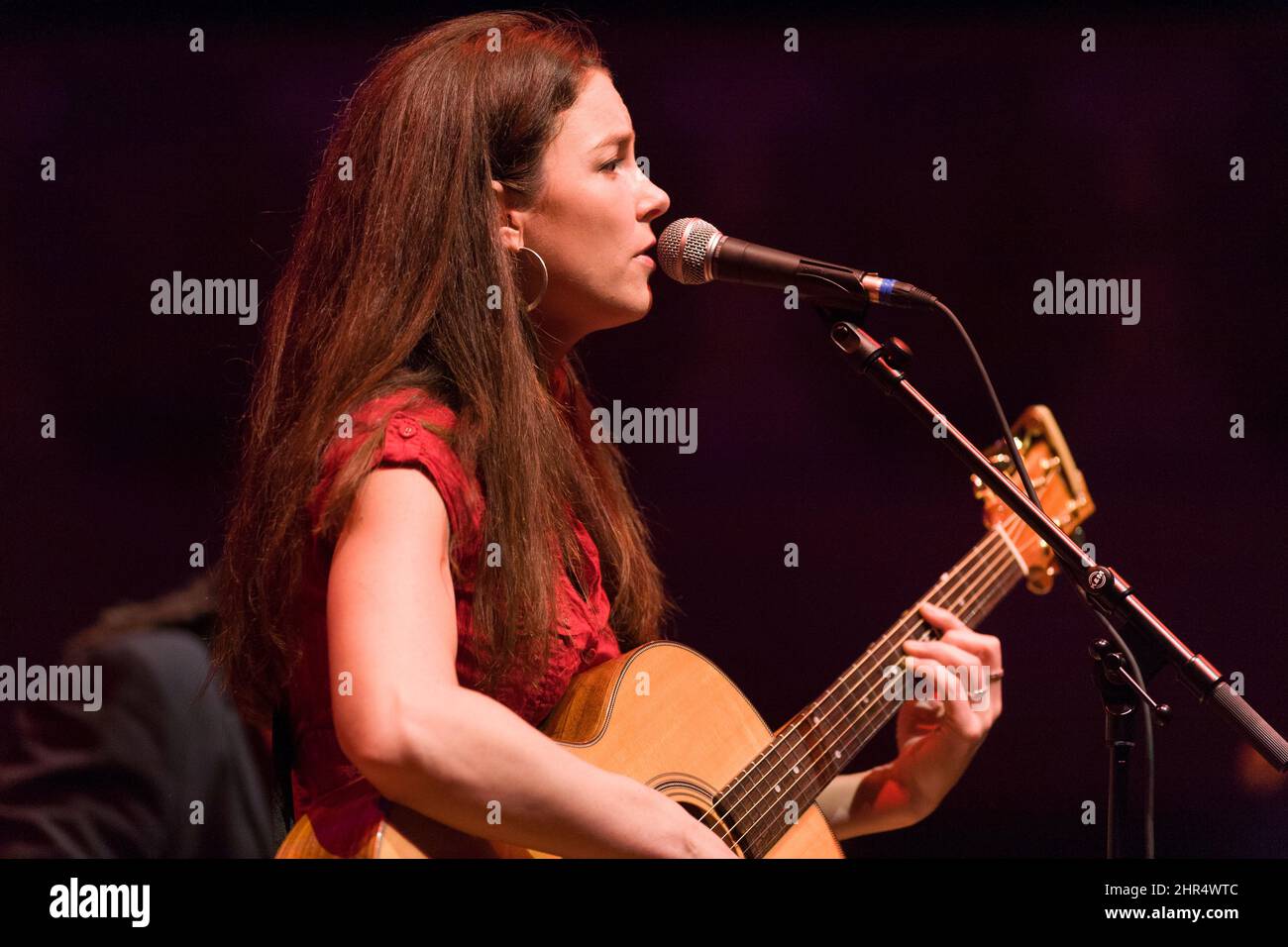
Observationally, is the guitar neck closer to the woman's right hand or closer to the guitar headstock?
the guitar headstock

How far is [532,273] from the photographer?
1.82 m

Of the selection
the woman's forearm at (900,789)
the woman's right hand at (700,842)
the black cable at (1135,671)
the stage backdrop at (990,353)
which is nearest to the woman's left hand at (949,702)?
the woman's forearm at (900,789)

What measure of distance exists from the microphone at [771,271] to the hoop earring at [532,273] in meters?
0.17

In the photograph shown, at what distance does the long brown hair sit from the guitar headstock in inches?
30.3

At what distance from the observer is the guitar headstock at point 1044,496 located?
2184 millimetres

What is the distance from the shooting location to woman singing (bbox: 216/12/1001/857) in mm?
1395

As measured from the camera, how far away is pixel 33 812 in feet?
7.38

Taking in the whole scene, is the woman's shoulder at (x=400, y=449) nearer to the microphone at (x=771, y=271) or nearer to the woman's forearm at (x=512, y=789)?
the woman's forearm at (x=512, y=789)

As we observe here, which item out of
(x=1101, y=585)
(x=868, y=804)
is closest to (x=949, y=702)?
(x=868, y=804)

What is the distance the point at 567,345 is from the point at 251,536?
537 mm

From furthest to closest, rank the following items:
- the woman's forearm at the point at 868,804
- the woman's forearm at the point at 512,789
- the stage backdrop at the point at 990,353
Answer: the stage backdrop at the point at 990,353 < the woman's forearm at the point at 868,804 < the woman's forearm at the point at 512,789

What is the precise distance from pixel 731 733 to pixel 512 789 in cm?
55
